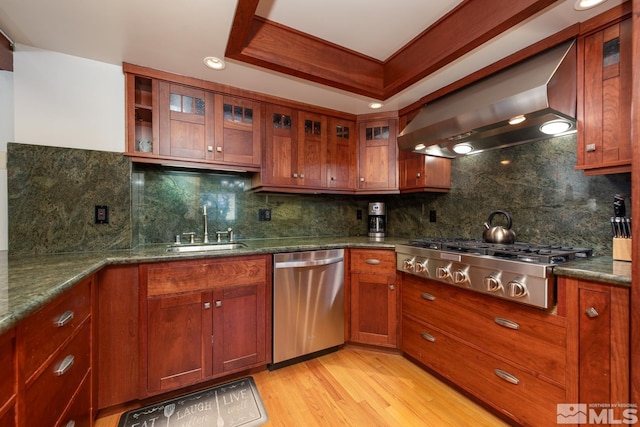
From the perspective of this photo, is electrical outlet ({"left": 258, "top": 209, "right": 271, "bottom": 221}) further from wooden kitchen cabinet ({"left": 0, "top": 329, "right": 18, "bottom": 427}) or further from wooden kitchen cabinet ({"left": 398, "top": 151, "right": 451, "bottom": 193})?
wooden kitchen cabinet ({"left": 0, "top": 329, "right": 18, "bottom": 427})

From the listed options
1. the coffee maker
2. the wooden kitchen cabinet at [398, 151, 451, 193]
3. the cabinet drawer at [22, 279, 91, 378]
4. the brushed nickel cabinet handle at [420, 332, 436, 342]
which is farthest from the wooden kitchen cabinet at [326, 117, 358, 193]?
Answer: the cabinet drawer at [22, 279, 91, 378]

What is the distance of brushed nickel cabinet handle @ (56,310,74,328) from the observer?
1002mm

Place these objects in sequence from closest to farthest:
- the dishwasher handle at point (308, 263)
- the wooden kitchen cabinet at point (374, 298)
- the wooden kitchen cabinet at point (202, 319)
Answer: the wooden kitchen cabinet at point (202, 319) → the dishwasher handle at point (308, 263) → the wooden kitchen cabinet at point (374, 298)

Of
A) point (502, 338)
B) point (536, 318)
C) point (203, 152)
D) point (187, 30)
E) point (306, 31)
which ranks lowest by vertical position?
point (502, 338)

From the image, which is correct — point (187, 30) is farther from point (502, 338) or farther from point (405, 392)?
point (405, 392)

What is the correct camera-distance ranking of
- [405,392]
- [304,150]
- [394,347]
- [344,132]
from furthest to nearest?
[344,132] → [304,150] → [394,347] → [405,392]

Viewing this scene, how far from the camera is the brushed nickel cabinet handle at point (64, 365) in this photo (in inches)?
39.3

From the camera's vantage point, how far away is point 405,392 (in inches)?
69.2

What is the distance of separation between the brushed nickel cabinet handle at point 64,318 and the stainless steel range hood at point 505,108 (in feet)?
7.53

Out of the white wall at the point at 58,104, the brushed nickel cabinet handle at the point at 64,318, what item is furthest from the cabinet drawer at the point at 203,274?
the white wall at the point at 58,104

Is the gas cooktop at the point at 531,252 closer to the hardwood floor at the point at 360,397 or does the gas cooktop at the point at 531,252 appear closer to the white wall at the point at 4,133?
the hardwood floor at the point at 360,397

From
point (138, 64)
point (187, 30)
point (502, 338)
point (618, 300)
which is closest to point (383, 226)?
point (502, 338)

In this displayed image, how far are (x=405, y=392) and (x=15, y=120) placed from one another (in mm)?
3099

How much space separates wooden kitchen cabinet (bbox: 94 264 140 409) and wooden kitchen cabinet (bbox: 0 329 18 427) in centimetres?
81
